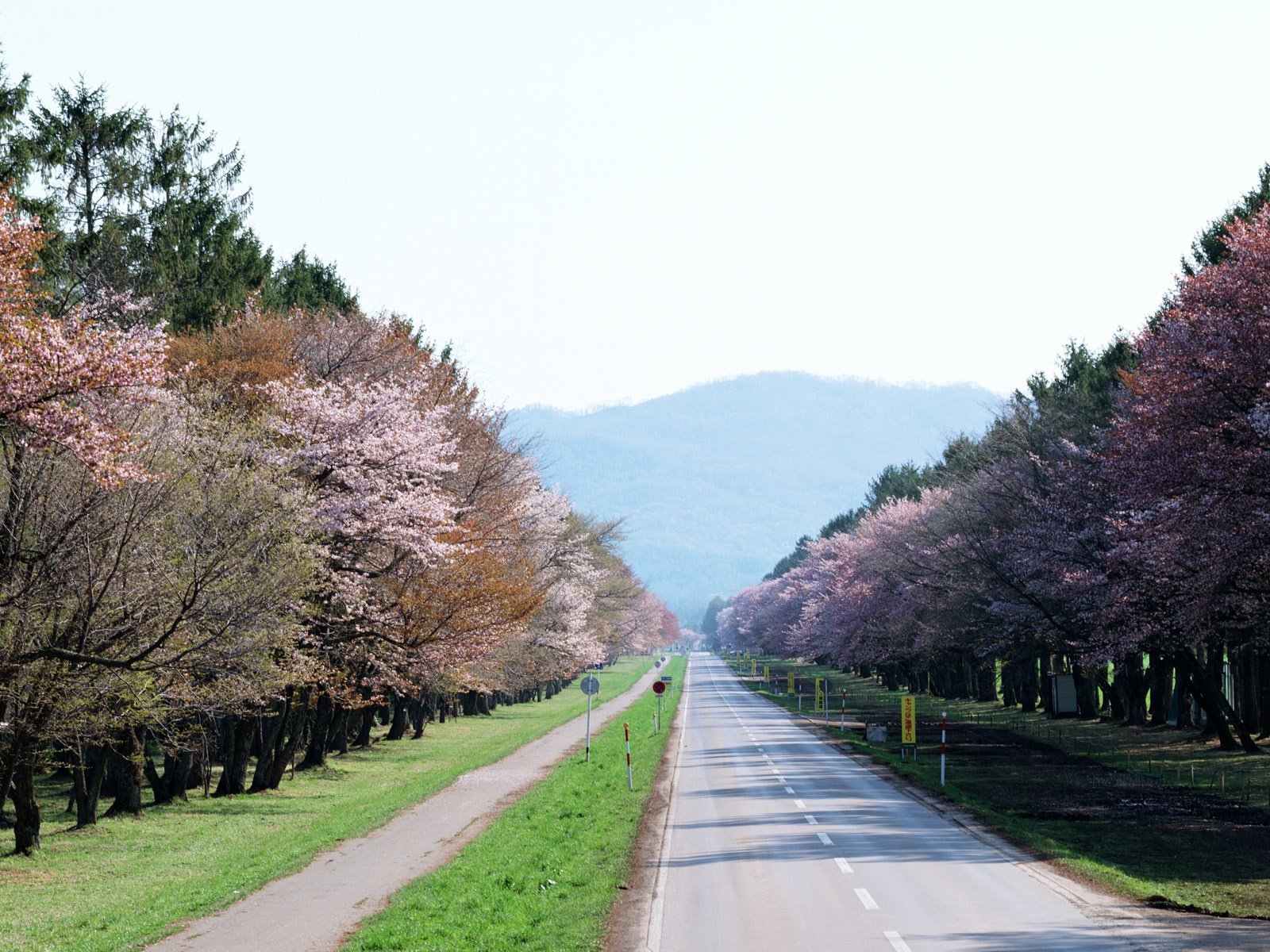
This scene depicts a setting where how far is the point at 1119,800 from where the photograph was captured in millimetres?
31078

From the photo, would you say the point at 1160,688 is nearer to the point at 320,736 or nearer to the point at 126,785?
the point at 320,736

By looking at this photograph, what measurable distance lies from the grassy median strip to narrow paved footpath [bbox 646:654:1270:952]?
127 cm

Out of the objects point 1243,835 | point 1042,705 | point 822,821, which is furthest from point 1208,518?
point 1042,705

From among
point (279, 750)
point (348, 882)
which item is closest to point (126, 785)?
point (279, 750)

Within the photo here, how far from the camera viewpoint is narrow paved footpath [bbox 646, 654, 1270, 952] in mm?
15109

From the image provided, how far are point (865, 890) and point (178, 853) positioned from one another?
47.9ft

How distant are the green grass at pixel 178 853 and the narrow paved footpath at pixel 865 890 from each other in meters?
6.85

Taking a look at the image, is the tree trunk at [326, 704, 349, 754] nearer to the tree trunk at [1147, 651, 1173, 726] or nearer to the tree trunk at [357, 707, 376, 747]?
the tree trunk at [357, 707, 376, 747]

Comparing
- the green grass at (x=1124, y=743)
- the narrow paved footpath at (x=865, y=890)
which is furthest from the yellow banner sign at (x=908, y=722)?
the narrow paved footpath at (x=865, y=890)

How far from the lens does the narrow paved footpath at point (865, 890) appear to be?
15109mm

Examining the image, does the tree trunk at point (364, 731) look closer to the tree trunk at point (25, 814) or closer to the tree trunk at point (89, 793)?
the tree trunk at point (89, 793)

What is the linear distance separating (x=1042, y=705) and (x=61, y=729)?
60202 mm

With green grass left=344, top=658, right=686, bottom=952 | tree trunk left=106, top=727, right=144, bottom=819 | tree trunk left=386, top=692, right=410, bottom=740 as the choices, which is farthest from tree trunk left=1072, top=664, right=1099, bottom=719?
tree trunk left=106, top=727, right=144, bottom=819

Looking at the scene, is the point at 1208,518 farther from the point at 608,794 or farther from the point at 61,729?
the point at 61,729
